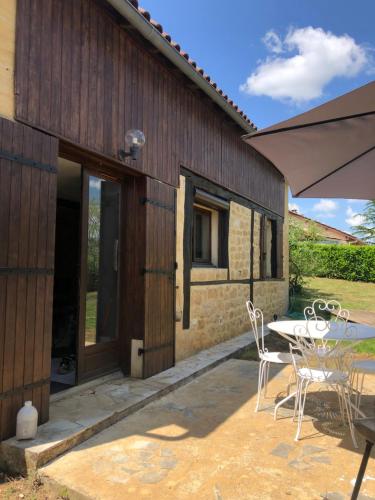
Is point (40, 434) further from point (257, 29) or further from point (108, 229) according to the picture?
point (257, 29)

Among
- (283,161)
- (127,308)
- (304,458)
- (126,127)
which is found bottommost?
(304,458)

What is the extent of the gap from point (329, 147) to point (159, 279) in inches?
95.9

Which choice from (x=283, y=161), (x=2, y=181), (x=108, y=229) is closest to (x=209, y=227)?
(x=108, y=229)

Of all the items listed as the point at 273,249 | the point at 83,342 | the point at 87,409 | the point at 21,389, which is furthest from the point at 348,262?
the point at 21,389

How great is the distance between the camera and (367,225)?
3195 centimetres

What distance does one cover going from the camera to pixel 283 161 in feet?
10.8

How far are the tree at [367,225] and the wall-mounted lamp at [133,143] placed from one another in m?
31.0

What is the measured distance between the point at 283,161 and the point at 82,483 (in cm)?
282

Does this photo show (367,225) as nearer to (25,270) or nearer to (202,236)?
(202,236)

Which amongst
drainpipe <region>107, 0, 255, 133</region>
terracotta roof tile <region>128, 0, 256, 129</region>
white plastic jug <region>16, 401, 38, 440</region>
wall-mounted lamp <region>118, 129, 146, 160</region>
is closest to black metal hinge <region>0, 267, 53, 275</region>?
white plastic jug <region>16, 401, 38, 440</region>

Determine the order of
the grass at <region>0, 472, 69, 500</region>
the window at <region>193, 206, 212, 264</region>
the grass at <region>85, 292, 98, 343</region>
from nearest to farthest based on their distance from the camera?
the grass at <region>0, 472, 69, 500</region>
the grass at <region>85, 292, 98, 343</region>
the window at <region>193, 206, 212, 264</region>

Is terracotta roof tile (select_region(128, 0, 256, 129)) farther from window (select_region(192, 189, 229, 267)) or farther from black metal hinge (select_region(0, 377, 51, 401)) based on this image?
black metal hinge (select_region(0, 377, 51, 401))

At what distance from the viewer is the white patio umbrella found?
8.21 ft

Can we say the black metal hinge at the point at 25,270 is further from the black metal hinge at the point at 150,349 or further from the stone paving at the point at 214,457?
the black metal hinge at the point at 150,349
